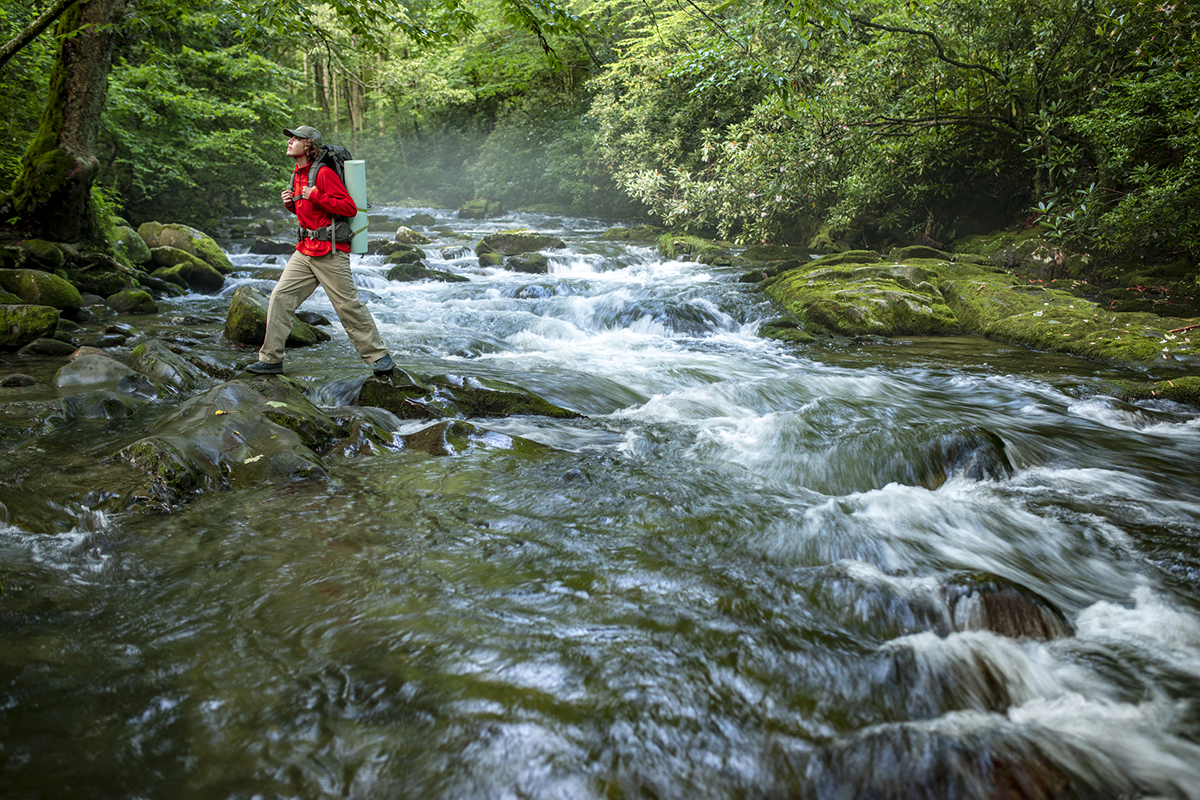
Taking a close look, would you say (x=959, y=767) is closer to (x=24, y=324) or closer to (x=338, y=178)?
(x=338, y=178)

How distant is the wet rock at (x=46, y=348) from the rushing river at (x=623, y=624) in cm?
280

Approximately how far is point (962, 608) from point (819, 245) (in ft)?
52.5

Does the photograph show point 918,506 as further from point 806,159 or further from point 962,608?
point 806,159

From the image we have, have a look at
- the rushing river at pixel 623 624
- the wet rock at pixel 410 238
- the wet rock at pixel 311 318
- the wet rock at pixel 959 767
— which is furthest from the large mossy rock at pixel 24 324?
the wet rock at pixel 410 238

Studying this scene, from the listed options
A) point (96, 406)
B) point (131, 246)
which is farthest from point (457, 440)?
point (131, 246)

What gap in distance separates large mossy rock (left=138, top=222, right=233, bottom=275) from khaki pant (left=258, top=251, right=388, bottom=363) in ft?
30.6

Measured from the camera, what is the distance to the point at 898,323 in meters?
10.3

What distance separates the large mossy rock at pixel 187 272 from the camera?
12.3 meters

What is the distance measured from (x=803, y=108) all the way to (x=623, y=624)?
8208 mm

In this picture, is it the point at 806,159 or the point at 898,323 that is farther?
the point at 806,159

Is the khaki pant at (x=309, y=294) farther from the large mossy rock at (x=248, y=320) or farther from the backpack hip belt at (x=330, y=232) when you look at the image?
the large mossy rock at (x=248, y=320)

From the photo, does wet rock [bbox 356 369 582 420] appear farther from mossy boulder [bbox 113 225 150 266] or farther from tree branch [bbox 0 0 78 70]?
mossy boulder [bbox 113 225 150 266]

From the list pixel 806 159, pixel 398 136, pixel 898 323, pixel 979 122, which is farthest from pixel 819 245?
pixel 398 136

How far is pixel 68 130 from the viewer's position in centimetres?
924
